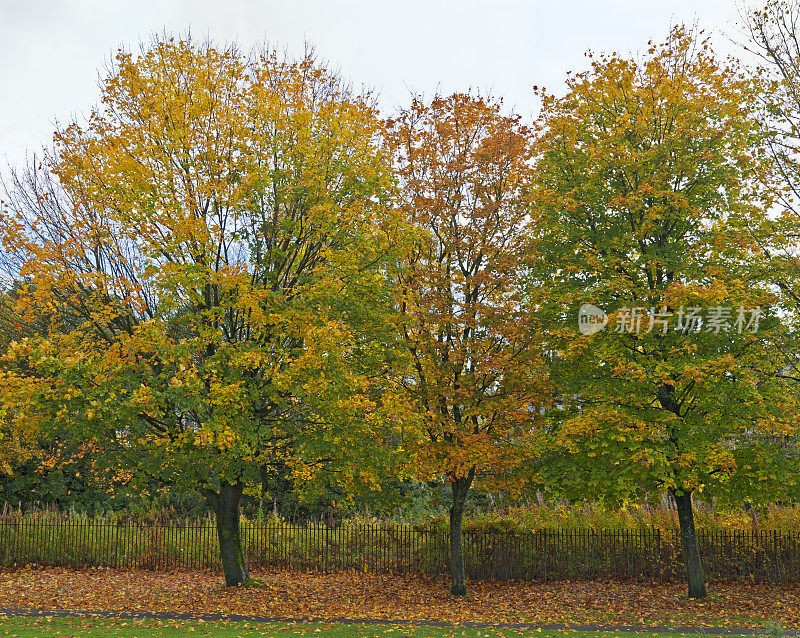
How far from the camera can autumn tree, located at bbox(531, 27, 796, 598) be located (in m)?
12.5

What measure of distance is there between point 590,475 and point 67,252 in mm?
11506

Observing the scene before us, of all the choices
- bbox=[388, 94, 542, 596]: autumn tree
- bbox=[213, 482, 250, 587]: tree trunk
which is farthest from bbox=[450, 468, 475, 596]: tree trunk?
bbox=[213, 482, 250, 587]: tree trunk

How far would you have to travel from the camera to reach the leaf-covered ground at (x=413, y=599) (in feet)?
41.7

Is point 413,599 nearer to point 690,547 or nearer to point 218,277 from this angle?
point 690,547

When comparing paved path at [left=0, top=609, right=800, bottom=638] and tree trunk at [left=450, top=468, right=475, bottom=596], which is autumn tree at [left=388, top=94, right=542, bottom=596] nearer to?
tree trunk at [left=450, top=468, right=475, bottom=596]

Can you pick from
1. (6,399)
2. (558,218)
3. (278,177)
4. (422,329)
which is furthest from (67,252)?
(558,218)

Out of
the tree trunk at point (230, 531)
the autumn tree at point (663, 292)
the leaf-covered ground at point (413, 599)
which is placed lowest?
the leaf-covered ground at point (413, 599)

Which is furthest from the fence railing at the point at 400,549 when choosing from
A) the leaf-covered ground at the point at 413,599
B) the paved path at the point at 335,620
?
the paved path at the point at 335,620

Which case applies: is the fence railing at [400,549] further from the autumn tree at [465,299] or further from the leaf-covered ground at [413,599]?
the autumn tree at [465,299]

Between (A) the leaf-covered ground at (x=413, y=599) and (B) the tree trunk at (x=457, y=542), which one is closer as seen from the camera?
(A) the leaf-covered ground at (x=413, y=599)

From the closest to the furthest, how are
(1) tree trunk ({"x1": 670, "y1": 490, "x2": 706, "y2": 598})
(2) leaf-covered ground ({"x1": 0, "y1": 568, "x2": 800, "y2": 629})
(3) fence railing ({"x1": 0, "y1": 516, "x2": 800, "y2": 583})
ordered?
1. (2) leaf-covered ground ({"x1": 0, "y1": 568, "x2": 800, "y2": 629})
2. (1) tree trunk ({"x1": 670, "y1": 490, "x2": 706, "y2": 598})
3. (3) fence railing ({"x1": 0, "y1": 516, "x2": 800, "y2": 583})

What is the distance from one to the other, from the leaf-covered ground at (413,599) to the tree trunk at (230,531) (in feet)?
1.31

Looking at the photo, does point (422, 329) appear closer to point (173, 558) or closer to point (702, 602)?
point (702, 602)

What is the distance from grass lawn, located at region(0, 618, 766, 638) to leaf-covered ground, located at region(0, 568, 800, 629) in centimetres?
111
